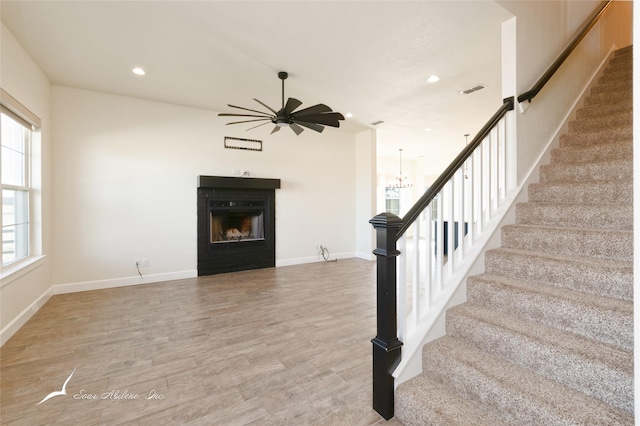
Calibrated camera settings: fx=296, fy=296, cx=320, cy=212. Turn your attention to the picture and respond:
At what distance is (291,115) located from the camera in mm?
3564

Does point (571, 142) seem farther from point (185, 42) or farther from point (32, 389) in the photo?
point (32, 389)

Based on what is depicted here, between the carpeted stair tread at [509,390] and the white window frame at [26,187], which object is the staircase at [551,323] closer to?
the carpeted stair tread at [509,390]

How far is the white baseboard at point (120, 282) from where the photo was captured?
4117 millimetres

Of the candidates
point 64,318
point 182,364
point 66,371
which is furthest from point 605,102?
point 64,318

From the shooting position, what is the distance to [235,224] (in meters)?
5.62

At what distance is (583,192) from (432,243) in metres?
1.34

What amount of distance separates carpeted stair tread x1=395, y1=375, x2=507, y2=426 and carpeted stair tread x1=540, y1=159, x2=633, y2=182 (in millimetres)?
2006

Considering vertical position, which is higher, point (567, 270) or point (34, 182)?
point (34, 182)

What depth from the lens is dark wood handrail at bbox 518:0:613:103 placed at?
247 centimetres

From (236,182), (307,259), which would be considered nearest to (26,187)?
(236,182)

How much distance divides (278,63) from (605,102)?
11.3 ft

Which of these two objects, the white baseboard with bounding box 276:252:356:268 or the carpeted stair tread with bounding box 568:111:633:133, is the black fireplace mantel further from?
the carpeted stair tread with bounding box 568:111:633:133

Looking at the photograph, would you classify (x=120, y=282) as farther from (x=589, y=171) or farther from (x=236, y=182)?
(x=589, y=171)

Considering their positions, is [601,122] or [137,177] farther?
[137,177]
